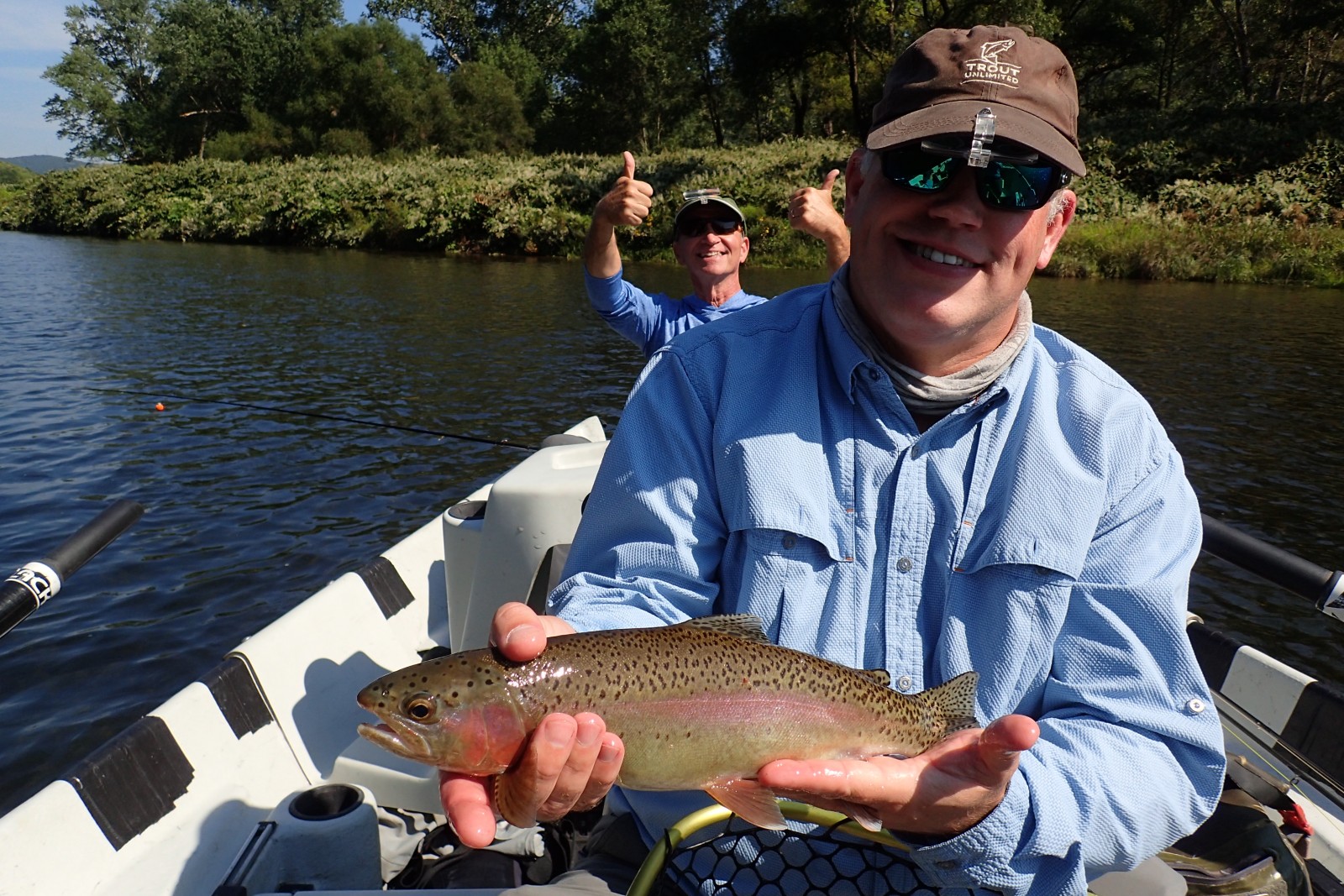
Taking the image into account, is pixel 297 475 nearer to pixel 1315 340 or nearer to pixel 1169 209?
pixel 1315 340

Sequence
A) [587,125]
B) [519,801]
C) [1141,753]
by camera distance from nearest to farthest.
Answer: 1. [519,801]
2. [1141,753]
3. [587,125]

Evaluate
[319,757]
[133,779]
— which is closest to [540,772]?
[133,779]

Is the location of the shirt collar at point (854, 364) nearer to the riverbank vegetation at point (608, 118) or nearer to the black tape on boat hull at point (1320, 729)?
the black tape on boat hull at point (1320, 729)

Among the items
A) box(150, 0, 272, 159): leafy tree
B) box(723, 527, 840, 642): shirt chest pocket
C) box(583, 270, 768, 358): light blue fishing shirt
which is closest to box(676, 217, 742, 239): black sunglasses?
box(583, 270, 768, 358): light blue fishing shirt

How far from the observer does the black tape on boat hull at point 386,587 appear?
521cm

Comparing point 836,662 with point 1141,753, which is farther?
point 836,662

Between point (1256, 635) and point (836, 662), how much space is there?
7966mm

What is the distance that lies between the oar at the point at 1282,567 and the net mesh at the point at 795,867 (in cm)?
288

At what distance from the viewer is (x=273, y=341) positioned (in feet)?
63.9

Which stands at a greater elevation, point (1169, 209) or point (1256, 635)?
point (1169, 209)

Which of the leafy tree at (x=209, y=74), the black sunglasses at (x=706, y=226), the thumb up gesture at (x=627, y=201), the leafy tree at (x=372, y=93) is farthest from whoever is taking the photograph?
the leafy tree at (x=209, y=74)

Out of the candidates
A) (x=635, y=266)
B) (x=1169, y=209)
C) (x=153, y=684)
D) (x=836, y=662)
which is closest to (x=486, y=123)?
(x=635, y=266)

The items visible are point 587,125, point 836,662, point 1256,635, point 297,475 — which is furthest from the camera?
point 587,125

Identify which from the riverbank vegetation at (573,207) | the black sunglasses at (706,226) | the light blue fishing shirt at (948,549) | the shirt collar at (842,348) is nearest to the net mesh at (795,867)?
the light blue fishing shirt at (948,549)
